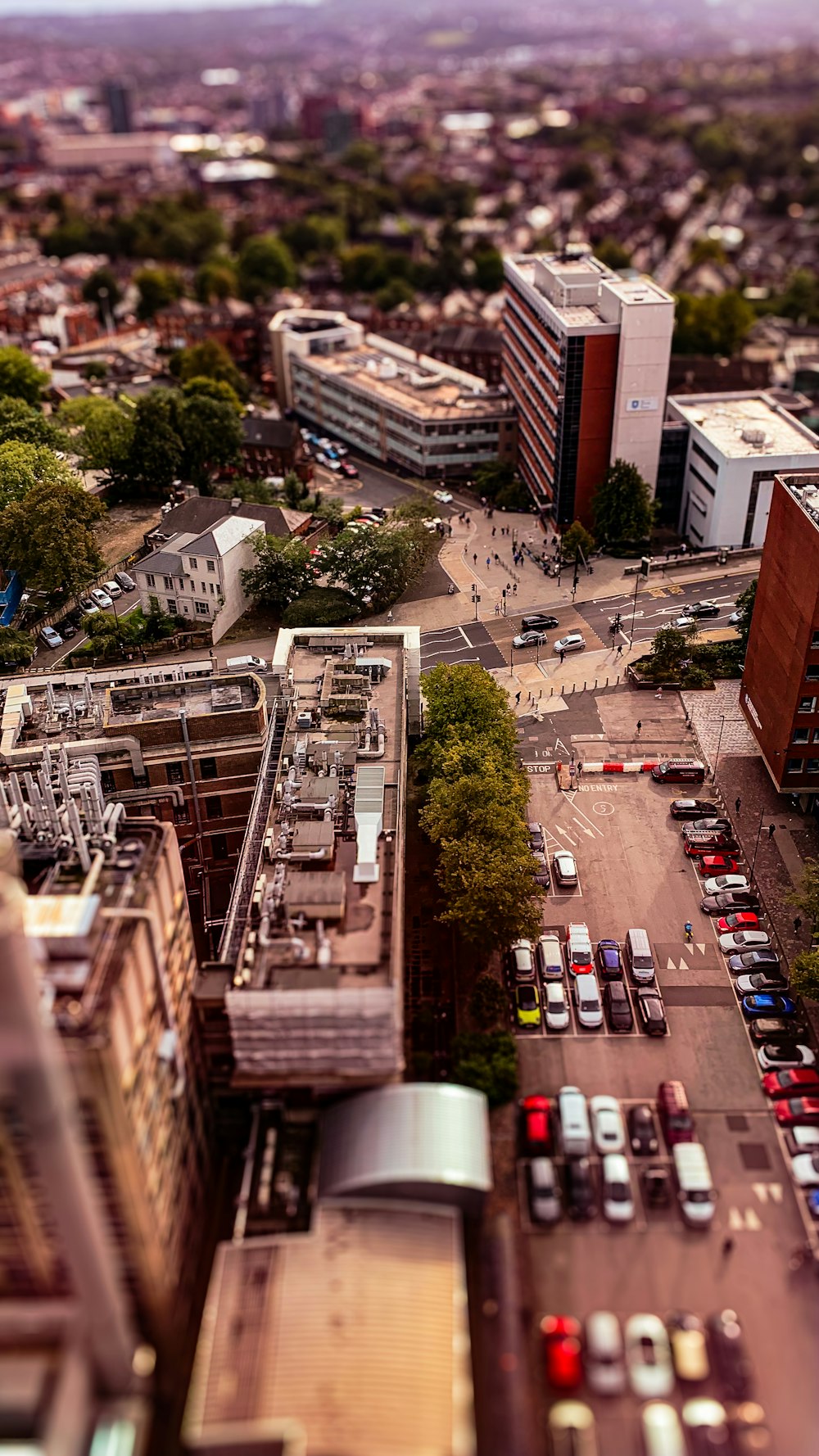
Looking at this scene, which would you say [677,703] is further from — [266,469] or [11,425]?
[11,425]

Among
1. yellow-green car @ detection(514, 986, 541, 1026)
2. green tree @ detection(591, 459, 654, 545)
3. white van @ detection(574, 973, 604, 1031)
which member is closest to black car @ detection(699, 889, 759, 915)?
white van @ detection(574, 973, 604, 1031)

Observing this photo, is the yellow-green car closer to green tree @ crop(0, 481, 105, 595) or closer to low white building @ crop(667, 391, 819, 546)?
green tree @ crop(0, 481, 105, 595)

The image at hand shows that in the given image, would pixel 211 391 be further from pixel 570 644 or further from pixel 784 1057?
pixel 784 1057

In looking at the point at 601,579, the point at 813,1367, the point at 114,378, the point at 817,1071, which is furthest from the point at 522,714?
the point at 114,378

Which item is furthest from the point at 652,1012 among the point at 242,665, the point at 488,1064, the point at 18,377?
the point at 18,377

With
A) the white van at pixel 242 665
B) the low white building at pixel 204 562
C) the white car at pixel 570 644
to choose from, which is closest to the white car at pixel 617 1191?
the white van at pixel 242 665

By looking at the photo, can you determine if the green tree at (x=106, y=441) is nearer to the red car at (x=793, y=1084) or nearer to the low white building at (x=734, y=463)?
the low white building at (x=734, y=463)
